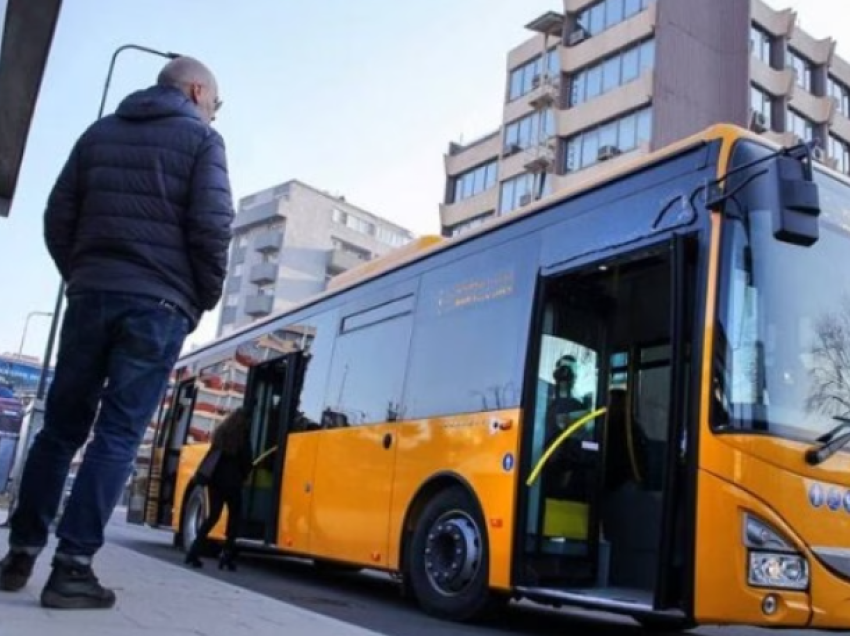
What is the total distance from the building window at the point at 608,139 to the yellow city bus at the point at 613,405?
31194mm

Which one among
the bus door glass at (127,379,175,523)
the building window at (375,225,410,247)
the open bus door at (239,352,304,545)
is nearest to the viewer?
the open bus door at (239,352,304,545)

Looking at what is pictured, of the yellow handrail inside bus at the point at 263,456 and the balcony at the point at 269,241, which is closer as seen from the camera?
the yellow handrail inside bus at the point at 263,456

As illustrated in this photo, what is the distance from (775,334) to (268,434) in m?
7.08

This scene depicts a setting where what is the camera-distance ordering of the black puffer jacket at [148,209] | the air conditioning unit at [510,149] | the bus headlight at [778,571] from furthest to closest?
the air conditioning unit at [510,149] → the bus headlight at [778,571] → the black puffer jacket at [148,209]

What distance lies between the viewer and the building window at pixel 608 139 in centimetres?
3891

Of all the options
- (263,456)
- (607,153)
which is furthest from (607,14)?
(263,456)

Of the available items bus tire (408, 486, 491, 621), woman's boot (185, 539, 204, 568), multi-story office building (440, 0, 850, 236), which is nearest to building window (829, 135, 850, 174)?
multi-story office building (440, 0, 850, 236)

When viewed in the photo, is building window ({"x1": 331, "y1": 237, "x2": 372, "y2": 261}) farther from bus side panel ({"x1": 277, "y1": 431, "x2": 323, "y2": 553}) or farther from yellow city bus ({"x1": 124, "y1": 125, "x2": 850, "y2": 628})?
yellow city bus ({"x1": 124, "y1": 125, "x2": 850, "y2": 628})

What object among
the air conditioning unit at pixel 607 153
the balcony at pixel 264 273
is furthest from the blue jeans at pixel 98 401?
the balcony at pixel 264 273

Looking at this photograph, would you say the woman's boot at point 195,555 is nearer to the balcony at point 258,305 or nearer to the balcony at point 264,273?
the balcony at point 258,305

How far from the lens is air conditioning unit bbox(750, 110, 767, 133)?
135ft

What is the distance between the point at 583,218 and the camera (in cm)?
677

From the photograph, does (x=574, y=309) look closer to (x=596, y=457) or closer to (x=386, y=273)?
(x=596, y=457)

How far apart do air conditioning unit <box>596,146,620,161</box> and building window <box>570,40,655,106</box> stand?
296 centimetres
